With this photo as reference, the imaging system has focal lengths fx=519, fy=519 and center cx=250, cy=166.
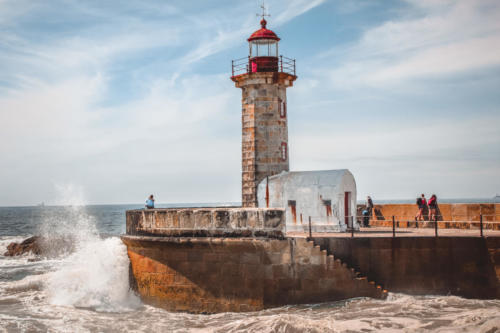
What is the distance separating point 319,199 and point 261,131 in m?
3.09

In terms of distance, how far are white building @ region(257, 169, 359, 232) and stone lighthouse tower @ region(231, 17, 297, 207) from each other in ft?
3.47

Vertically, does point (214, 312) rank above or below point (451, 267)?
below

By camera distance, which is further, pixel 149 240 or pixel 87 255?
pixel 87 255

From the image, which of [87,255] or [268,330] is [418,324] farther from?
[87,255]

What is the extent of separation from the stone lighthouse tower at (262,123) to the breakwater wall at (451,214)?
399cm

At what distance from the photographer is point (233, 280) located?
39.2 ft

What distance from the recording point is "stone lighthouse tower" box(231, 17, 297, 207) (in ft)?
53.3

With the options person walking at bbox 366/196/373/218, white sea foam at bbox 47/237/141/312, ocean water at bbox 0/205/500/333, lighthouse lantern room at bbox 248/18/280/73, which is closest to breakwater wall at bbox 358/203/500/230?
person walking at bbox 366/196/373/218

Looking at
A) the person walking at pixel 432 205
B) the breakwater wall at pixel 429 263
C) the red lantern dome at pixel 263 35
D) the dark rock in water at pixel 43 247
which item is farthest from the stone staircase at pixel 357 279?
the dark rock in water at pixel 43 247

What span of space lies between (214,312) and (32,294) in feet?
22.8

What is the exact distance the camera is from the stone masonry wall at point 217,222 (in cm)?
1196

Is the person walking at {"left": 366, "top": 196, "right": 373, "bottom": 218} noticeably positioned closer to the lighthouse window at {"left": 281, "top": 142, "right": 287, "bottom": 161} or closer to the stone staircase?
the lighthouse window at {"left": 281, "top": 142, "right": 287, "bottom": 161}

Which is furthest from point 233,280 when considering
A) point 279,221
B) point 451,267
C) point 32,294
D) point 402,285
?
point 32,294

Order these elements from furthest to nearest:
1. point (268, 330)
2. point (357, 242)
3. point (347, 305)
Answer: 1. point (357, 242)
2. point (347, 305)
3. point (268, 330)
